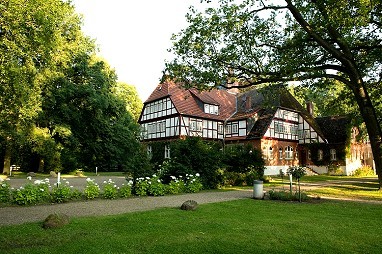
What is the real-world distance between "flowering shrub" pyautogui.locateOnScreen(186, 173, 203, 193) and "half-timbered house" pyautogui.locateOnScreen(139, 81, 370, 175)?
17.2 m

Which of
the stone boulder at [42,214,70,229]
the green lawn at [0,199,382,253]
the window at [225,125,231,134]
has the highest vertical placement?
the window at [225,125,231,134]

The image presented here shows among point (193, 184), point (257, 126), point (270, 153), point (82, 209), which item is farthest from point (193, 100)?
point (82, 209)

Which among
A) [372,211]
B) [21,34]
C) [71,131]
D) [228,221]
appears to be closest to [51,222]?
[228,221]

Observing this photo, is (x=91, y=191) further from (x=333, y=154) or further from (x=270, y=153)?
(x=333, y=154)

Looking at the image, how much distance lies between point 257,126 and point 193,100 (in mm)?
8208

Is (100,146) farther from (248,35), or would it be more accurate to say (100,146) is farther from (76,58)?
(248,35)

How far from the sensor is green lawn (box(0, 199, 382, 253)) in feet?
19.6

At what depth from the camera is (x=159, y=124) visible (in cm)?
3769

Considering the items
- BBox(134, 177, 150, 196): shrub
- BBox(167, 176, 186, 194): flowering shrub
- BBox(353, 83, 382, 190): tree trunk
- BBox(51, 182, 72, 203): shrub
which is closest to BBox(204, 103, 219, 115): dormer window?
BBox(167, 176, 186, 194): flowering shrub

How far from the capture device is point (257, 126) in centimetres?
3591

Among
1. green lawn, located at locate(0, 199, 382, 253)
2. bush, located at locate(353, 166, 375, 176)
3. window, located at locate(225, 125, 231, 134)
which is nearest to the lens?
green lawn, located at locate(0, 199, 382, 253)

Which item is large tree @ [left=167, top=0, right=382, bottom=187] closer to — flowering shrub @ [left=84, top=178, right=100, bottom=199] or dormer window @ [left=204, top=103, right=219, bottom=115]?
flowering shrub @ [left=84, top=178, right=100, bottom=199]

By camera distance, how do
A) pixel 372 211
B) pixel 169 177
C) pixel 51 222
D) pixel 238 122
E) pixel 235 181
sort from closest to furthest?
pixel 51 222 < pixel 372 211 < pixel 169 177 < pixel 235 181 < pixel 238 122

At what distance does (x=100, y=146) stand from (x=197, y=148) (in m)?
23.2
